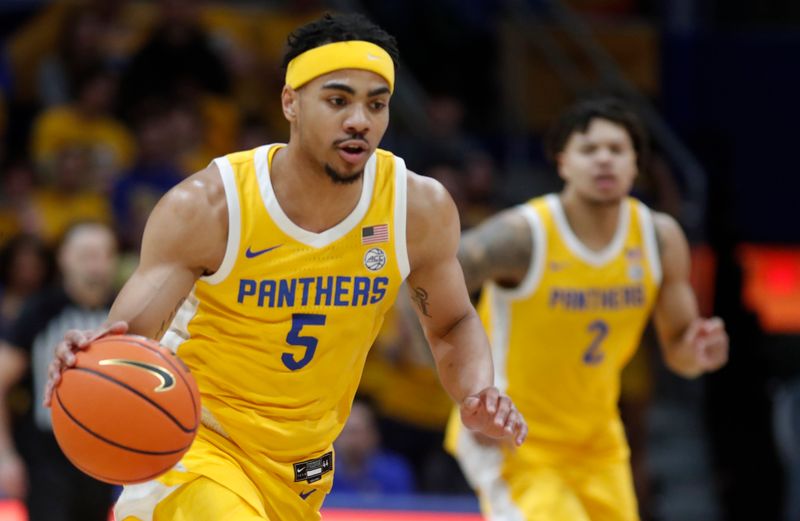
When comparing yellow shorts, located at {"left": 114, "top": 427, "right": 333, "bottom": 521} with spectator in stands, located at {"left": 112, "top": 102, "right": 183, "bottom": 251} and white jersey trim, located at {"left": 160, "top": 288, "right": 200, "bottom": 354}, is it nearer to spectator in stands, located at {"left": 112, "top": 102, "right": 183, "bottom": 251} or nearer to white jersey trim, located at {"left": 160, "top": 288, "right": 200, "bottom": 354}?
white jersey trim, located at {"left": 160, "top": 288, "right": 200, "bottom": 354}

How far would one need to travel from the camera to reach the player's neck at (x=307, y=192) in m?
3.98

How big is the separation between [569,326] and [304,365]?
159 cm

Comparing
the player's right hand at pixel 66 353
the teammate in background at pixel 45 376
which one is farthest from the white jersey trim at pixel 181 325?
the teammate in background at pixel 45 376

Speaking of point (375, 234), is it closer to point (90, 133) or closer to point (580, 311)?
point (580, 311)

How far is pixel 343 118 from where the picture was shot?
12.6 ft

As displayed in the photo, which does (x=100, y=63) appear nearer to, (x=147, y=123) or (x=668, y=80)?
(x=147, y=123)

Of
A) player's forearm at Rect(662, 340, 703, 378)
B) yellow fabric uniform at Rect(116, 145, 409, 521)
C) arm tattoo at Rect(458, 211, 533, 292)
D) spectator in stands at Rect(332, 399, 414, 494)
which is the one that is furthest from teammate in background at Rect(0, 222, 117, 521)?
player's forearm at Rect(662, 340, 703, 378)

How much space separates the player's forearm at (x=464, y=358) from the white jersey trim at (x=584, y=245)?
117cm

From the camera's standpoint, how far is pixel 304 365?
4.04 metres

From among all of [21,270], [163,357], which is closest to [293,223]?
[163,357]

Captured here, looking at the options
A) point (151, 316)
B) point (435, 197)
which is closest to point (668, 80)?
point (435, 197)

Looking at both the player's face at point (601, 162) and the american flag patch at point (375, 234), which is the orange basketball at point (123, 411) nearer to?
the american flag patch at point (375, 234)

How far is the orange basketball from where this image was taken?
3.53 meters

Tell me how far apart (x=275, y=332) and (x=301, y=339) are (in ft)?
0.27
